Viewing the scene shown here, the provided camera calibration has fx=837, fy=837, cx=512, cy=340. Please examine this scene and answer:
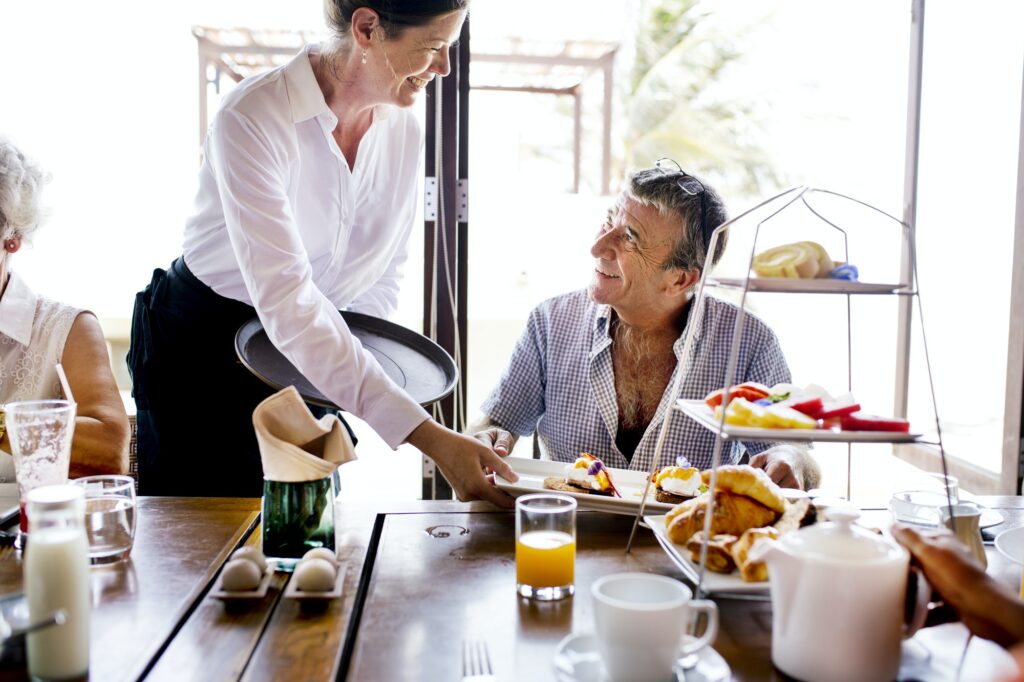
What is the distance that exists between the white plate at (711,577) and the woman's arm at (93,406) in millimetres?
1204

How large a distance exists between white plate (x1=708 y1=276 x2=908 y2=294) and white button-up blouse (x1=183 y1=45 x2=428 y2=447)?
734mm

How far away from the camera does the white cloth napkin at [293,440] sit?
3.78 ft

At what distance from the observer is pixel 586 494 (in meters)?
1.53

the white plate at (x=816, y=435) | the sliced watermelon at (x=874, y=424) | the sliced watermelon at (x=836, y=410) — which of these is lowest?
Result: the white plate at (x=816, y=435)

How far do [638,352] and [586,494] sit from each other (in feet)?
2.41

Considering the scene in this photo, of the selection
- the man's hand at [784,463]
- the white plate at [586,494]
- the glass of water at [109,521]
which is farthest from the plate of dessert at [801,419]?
the glass of water at [109,521]

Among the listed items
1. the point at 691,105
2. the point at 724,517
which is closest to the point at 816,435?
the point at 724,517

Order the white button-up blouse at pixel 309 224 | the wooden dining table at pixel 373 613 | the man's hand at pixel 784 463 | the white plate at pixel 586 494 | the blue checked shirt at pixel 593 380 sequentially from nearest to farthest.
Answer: the wooden dining table at pixel 373 613
the white plate at pixel 586 494
the white button-up blouse at pixel 309 224
the man's hand at pixel 784 463
the blue checked shirt at pixel 593 380

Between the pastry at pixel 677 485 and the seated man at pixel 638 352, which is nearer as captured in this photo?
the pastry at pixel 677 485

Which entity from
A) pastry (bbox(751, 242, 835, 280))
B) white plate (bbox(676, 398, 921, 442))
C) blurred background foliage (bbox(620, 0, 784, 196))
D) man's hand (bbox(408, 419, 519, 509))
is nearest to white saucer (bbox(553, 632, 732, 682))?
white plate (bbox(676, 398, 921, 442))

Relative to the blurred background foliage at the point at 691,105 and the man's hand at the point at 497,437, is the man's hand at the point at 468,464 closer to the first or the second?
the man's hand at the point at 497,437

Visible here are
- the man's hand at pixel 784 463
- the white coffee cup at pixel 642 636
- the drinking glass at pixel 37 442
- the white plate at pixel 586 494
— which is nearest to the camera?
the white coffee cup at pixel 642 636

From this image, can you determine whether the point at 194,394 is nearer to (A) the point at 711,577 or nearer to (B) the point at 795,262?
(A) the point at 711,577

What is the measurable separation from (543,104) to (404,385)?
8027mm
